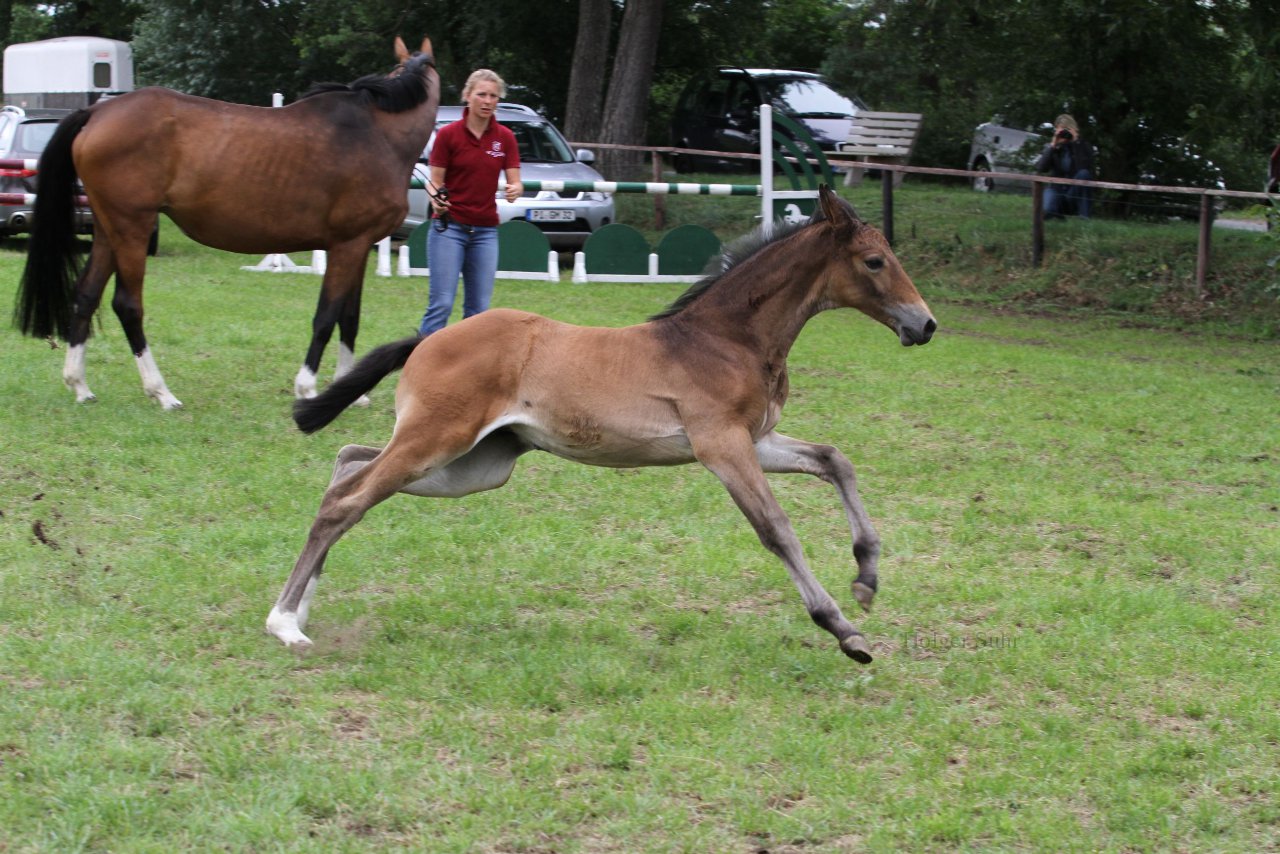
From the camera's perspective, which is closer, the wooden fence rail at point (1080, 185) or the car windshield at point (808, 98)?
the wooden fence rail at point (1080, 185)

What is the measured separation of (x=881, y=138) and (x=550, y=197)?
701 centimetres

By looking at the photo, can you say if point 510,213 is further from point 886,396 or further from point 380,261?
point 886,396

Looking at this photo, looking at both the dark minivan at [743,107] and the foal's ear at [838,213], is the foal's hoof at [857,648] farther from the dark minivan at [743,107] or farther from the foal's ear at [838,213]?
the dark minivan at [743,107]

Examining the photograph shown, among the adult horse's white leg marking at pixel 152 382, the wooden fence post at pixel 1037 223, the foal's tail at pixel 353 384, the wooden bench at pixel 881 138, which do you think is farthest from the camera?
the wooden bench at pixel 881 138

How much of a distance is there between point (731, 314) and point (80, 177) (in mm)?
5585

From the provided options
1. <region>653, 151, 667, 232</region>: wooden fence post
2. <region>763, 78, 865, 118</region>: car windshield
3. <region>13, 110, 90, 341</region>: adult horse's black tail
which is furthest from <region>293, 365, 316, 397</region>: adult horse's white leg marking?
<region>763, 78, 865, 118</region>: car windshield

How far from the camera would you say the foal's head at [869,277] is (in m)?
5.38

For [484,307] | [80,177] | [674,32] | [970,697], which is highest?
[674,32]

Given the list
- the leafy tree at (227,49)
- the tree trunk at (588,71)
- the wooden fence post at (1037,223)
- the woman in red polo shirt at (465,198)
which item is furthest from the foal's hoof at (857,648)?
the leafy tree at (227,49)

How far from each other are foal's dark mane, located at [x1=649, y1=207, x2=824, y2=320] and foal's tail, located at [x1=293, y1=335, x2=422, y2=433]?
3.42 ft

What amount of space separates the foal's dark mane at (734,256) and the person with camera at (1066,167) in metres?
12.9

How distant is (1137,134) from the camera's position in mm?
19328

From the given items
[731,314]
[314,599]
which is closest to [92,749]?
[314,599]

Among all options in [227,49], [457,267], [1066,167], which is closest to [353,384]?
[457,267]
